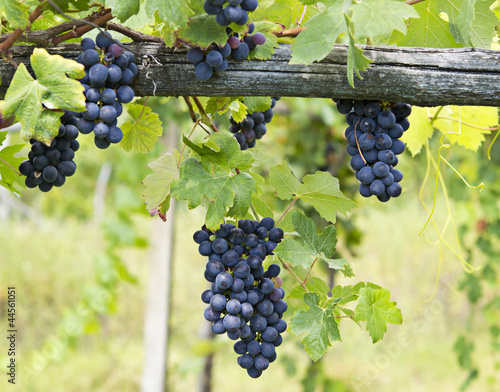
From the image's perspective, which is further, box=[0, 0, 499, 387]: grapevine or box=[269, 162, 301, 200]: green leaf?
box=[269, 162, 301, 200]: green leaf

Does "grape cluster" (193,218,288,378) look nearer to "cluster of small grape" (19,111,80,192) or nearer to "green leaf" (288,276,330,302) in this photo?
"green leaf" (288,276,330,302)

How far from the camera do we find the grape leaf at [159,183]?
859 mm

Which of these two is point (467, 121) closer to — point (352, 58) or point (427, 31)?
point (427, 31)

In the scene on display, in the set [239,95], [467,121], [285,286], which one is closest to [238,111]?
[239,95]

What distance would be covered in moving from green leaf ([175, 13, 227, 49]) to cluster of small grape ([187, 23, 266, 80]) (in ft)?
0.07

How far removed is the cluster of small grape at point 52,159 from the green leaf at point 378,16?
0.45m

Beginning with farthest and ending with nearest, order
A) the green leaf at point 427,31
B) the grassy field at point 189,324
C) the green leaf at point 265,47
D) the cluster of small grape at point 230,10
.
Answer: the grassy field at point 189,324 → the green leaf at point 427,31 → the green leaf at point 265,47 → the cluster of small grape at point 230,10

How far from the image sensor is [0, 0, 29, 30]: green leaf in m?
0.68

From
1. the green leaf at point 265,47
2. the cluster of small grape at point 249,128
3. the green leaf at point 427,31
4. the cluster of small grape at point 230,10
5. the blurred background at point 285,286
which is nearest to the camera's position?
the cluster of small grape at point 230,10

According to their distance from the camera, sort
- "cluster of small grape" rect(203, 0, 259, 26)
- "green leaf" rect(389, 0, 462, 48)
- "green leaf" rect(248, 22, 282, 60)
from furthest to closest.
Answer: "green leaf" rect(389, 0, 462, 48), "green leaf" rect(248, 22, 282, 60), "cluster of small grape" rect(203, 0, 259, 26)

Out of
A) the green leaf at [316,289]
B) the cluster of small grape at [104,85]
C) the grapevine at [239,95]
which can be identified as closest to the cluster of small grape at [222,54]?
the grapevine at [239,95]

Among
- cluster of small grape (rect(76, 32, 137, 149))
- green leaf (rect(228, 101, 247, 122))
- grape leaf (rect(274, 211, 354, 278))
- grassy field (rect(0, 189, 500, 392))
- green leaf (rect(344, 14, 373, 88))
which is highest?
green leaf (rect(344, 14, 373, 88))

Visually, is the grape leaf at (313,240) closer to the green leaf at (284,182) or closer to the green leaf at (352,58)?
the green leaf at (284,182)

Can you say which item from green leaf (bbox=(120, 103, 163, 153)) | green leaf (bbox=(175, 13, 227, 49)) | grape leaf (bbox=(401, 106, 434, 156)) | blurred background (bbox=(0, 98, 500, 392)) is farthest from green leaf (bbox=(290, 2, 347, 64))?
blurred background (bbox=(0, 98, 500, 392))
